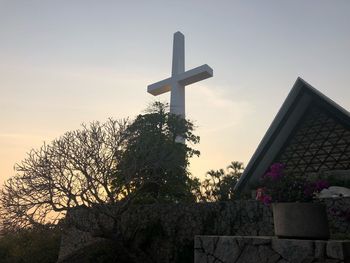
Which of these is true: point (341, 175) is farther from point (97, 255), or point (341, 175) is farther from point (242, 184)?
point (97, 255)

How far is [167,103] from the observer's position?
843 inches

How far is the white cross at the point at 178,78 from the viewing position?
20.6m

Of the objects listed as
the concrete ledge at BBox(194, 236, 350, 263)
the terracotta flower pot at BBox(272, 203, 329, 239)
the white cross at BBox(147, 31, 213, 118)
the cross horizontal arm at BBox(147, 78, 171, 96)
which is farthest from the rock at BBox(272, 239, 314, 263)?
the cross horizontal arm at BBox(147, 78, 171, 96)

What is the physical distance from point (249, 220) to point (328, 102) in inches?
329

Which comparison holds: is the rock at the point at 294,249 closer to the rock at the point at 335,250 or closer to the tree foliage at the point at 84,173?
the rock at the point at 335,250

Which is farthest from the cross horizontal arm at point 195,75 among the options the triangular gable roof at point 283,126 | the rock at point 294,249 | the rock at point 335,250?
the rock at point 335,250

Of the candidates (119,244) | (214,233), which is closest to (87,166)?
(119,244)

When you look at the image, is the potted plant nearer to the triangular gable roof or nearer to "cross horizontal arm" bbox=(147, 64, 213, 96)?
the triangular gable roof

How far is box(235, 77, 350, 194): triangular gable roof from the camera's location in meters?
16.8

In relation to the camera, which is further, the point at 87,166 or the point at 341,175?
the point at 341,175

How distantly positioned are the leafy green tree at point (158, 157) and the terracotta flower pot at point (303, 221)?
6.76 m

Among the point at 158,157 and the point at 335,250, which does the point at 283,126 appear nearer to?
the point at 158,157

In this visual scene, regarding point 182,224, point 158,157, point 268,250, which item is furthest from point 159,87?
point 268,250

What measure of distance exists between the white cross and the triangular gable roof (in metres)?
5.61
